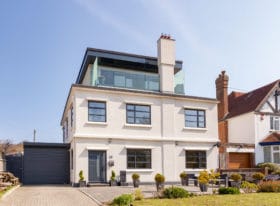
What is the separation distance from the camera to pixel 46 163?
2656 centimetres

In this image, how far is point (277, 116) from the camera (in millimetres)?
34469

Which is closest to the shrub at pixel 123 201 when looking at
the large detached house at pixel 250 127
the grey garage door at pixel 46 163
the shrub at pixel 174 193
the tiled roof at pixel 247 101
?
the shrub at pixel 174 193

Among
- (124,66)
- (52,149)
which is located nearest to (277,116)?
(124,66)

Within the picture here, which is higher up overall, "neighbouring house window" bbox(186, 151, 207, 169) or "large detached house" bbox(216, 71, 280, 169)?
"large detached house" bbox(216, 71, 280, 169)

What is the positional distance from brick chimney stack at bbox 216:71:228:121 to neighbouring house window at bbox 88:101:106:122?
16.5m

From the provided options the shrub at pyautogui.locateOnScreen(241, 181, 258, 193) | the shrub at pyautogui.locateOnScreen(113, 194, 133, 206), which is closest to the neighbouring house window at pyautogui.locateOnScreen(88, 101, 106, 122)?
the shrub at pyautogui.locateOnScreen(241, 181, 258, 193)

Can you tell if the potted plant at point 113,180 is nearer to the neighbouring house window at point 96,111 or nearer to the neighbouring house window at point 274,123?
the neighbouring house window at point 96,111

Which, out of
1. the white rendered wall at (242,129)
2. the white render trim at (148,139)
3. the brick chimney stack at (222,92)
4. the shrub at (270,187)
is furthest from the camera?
the brick chimney stack at (222,92)

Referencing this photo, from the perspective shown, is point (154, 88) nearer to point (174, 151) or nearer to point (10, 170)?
point (174, 151)

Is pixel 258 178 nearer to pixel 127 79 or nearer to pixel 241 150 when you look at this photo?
pixel 241 150

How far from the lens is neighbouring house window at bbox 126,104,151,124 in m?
25.6

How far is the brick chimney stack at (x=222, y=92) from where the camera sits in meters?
36.7

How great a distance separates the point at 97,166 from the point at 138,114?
4.89 metres

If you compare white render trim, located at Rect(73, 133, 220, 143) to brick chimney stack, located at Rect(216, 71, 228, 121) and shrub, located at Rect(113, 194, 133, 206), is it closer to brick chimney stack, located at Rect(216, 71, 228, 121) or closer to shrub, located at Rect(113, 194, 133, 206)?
brick chimney stack, located at Rect(216, 71, 228, 121)
